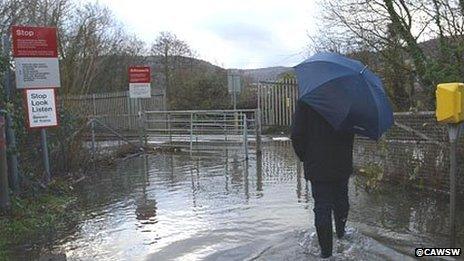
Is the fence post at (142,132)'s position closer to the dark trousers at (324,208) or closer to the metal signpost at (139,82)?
the metal signpost at (139,82)

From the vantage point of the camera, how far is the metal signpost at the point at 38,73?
960 centimetres

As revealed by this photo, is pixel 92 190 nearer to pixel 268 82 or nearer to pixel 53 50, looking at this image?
pixel 53 50

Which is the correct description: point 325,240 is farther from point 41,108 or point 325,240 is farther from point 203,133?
point 203,133

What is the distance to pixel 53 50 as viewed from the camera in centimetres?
1012

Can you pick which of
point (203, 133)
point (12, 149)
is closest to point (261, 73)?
point (203, 133)

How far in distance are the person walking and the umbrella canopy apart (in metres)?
0.12

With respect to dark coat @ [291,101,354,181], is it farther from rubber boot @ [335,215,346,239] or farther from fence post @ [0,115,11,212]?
fence post @ [0,115,11,212]

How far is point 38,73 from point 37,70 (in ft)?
0.18

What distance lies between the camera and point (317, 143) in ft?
18.9

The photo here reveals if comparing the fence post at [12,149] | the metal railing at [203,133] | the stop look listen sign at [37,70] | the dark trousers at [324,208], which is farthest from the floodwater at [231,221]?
the metal railing at [203,133]

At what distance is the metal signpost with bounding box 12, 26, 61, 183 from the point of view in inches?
378

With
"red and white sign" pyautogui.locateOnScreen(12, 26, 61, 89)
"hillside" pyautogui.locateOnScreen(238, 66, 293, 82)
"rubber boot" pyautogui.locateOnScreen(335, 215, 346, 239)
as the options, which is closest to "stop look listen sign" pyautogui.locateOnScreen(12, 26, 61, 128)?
"red and white sign" pyautogui.locateOnScreen(12, 26, 61, 89)

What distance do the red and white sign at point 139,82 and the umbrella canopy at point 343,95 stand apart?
13796 millimetres

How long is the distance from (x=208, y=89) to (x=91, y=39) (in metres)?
8.80
